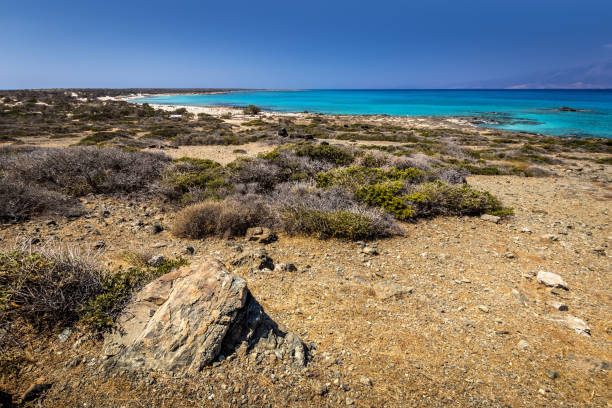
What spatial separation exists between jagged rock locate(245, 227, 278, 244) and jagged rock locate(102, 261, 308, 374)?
2.51 metres

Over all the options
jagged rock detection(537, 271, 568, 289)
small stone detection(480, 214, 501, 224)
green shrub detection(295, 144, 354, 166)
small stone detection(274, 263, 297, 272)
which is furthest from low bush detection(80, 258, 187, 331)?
green shrub detection(295, 144, 354, 166)

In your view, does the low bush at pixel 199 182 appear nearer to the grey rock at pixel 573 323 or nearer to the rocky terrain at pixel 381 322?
the rocky terrain at pixel 381 322

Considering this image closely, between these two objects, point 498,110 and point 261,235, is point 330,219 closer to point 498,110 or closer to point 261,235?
point 261,235

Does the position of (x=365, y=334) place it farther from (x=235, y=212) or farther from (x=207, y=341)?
(x=235, y=212)

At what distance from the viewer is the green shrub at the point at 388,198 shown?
679 centimetres

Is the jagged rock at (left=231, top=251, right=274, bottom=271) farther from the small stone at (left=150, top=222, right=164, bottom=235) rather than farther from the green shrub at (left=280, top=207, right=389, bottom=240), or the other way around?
the small stone at (left=150, top=222, right=164, bottom=235)

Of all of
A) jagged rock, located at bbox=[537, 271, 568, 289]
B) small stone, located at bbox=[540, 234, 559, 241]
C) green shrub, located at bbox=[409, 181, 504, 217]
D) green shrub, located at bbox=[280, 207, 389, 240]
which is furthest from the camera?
green shrub, located at bbox=[409, 181, 504, 217]

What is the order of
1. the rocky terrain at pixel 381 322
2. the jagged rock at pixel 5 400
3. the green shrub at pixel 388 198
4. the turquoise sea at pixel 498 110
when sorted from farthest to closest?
the turquoise sea at pixel 498 110
the green shrub at pixel 388 198
the rocky terrain at pixel 381 322
the jagged rock at pixel 5 400

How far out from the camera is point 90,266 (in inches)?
124

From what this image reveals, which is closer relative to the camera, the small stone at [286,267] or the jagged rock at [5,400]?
Result: the jagged rock at [5,400]

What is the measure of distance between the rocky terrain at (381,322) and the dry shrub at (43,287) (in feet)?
0.59

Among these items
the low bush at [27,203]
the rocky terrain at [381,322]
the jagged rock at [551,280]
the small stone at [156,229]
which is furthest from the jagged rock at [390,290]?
the low bush at [27,203]

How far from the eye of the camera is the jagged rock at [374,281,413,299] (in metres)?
4.09

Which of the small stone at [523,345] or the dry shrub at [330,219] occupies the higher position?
the dry shrub at [330,219]
